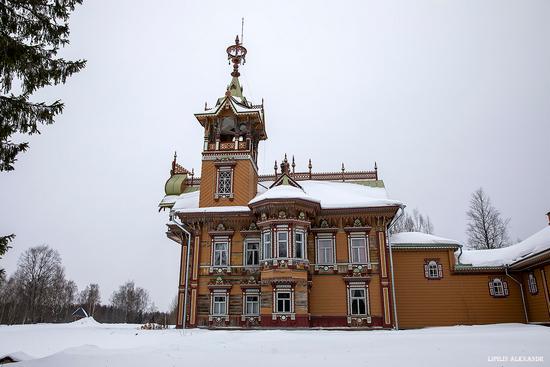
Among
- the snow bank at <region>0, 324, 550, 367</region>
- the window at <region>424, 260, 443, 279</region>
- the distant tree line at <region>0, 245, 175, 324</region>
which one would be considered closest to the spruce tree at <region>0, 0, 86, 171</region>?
the snow bank at <region>0, 324, 550, 367</region>

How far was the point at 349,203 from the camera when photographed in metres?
26.2

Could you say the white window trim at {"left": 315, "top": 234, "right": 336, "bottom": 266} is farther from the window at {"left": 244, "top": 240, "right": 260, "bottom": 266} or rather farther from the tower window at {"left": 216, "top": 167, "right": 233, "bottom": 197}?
the tower window at {"left": 216, "top": 167, "right": 233, "bottom": 197}

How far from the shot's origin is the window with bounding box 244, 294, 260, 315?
1003 inches

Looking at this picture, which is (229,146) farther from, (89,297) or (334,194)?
(89,297)

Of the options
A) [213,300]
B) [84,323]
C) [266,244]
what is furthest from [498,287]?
[84,323]

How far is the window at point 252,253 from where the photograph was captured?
26375mm

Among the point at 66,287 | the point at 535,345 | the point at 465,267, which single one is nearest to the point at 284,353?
the point at 535,345

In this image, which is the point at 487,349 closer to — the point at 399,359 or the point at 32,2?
the point at 399,359

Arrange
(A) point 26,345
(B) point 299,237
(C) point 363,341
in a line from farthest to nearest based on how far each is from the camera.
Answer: (B) point 299,237, (A) point 26,345, (C) point 363,341

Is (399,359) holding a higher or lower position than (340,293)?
lower

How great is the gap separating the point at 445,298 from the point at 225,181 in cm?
1562

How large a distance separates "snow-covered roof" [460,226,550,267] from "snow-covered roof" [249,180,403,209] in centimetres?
662

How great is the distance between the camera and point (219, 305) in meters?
25.9

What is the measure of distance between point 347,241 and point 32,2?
2040cm
